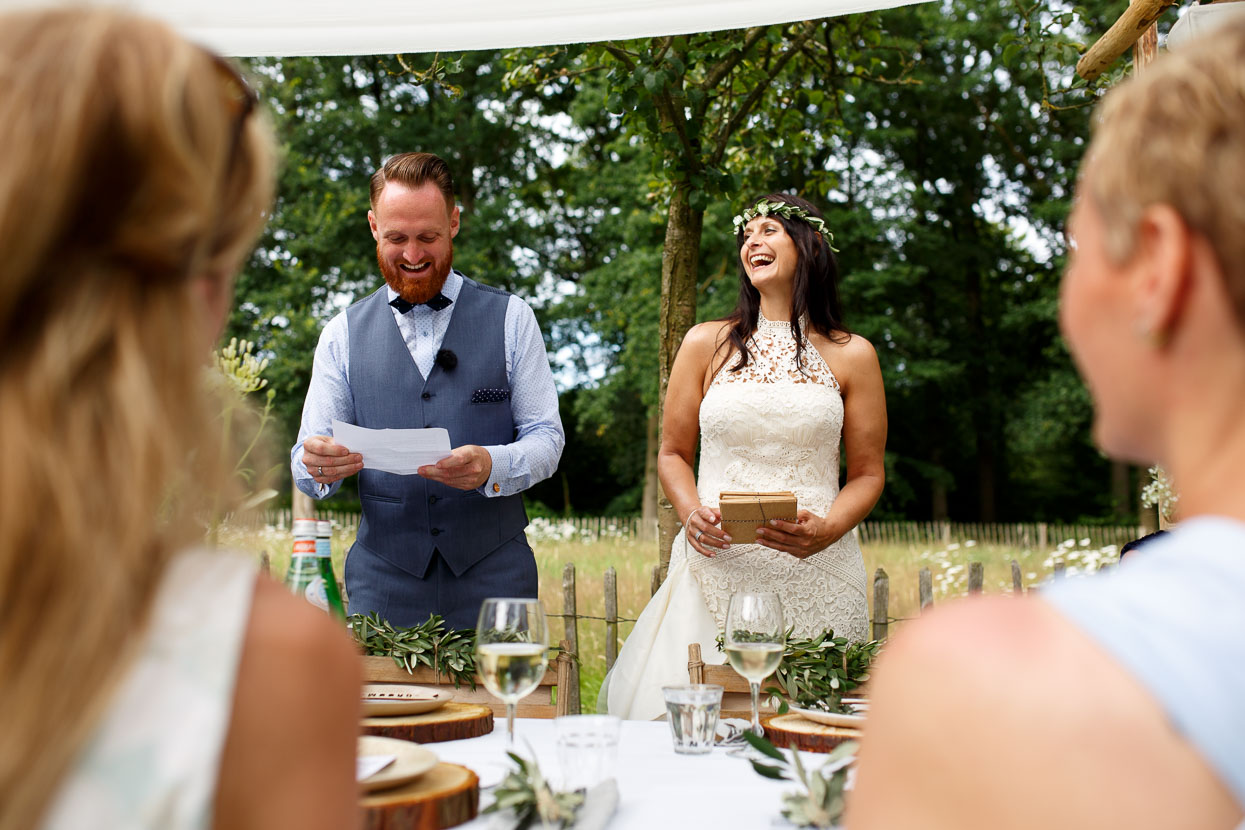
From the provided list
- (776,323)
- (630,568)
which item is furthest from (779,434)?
(630,568)

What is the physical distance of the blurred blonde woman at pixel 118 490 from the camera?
0.68 metres

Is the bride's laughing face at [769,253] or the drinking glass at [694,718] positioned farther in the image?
the bride's laughing face at [769,253]

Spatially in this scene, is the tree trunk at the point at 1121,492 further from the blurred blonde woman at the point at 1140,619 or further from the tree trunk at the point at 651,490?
the blurred blonde woman at the point at 1140,619

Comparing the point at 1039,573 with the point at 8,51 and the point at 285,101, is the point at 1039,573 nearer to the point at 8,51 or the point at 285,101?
the point at 8,51

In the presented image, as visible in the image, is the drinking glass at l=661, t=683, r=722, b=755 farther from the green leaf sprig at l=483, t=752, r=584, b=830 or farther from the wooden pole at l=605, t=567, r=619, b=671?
Result: the wooden pole at l=605, t=567, r=619, b=671

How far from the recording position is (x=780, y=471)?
3.30 m

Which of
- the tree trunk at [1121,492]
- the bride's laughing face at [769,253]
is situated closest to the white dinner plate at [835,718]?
the bride's laughing face at [769,253]

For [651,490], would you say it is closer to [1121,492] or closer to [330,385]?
[1121,492]

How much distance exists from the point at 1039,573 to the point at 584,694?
6134 millimetres

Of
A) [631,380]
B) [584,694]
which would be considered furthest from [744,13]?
[631,380]

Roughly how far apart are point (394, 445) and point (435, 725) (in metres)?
1.14

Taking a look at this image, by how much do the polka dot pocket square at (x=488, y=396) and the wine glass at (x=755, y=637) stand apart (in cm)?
164

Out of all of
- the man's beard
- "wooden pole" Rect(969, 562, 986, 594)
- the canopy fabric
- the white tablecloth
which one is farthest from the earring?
"wooden pole" Rect(969, 562, 986, 594)

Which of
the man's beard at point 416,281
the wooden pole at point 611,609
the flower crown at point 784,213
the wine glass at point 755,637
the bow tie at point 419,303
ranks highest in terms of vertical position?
the flower crown at point 784,213
